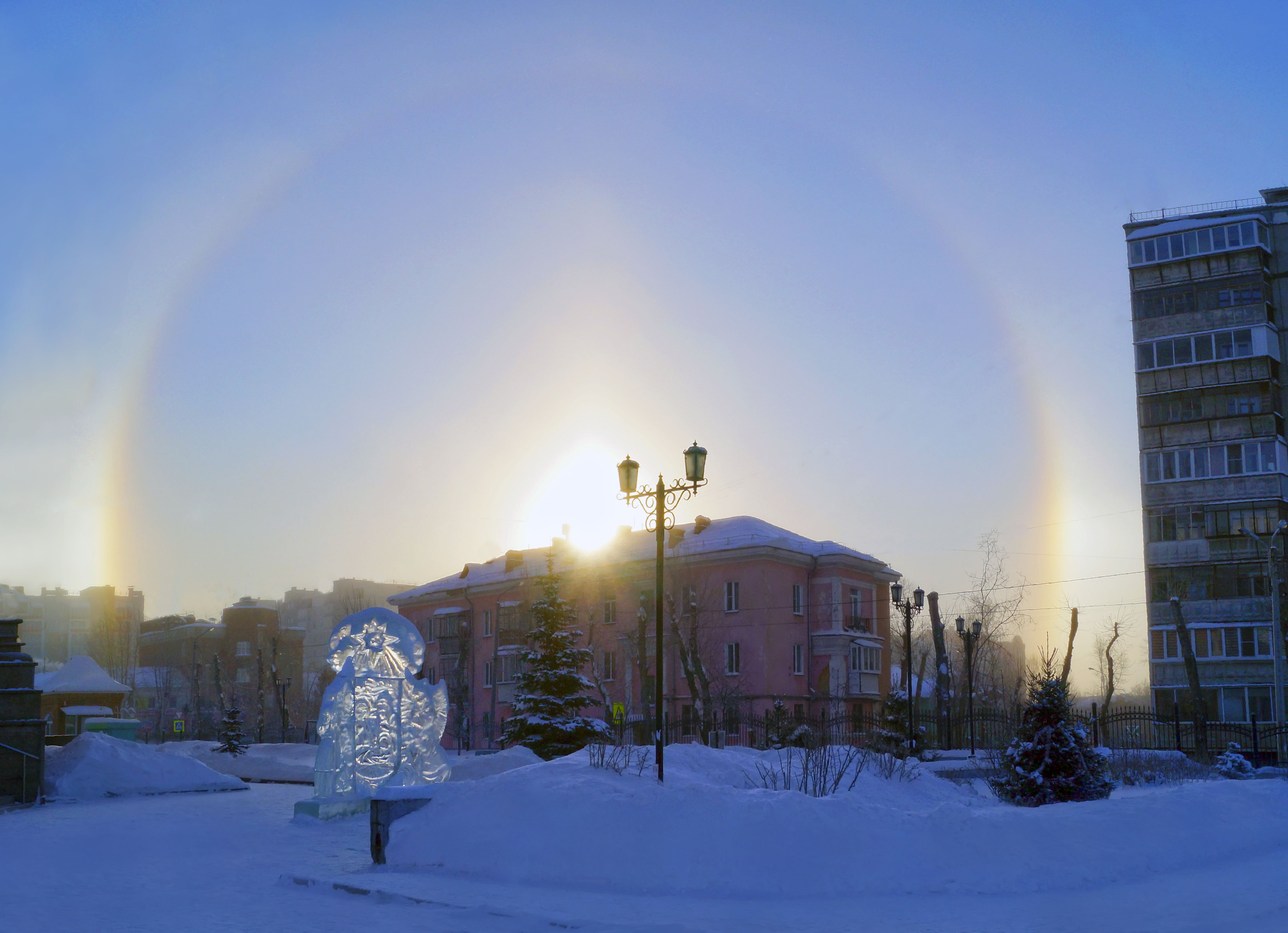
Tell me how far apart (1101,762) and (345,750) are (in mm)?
11708

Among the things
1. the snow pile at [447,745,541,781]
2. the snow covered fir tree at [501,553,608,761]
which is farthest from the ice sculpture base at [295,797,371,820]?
the snow covered fir tree at [501,553,608,761]

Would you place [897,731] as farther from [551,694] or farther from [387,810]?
[387,810]

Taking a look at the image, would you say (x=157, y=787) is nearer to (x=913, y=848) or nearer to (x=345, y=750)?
(x=345, y=750)

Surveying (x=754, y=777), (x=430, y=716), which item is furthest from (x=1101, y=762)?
(x=430, y=716)

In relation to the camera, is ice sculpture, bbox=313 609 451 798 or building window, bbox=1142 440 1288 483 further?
building window, bbox=1142 440 1288 483

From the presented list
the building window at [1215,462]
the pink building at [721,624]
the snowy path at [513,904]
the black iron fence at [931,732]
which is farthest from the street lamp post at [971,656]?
the snowy path at [513,904]

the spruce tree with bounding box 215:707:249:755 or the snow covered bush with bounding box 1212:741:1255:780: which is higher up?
the snow covered bush with bounding box 1212:741:1255:780

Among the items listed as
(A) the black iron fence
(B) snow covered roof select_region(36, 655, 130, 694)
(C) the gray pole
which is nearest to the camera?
(C) the gray pole

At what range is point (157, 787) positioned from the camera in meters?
24.9

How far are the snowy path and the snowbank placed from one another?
0.20m

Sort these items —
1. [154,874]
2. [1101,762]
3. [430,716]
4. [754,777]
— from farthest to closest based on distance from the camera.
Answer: [430,716] → [754,777] → [1101,762] → [154,874]

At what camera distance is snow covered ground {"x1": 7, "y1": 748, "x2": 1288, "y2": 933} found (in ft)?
32.8

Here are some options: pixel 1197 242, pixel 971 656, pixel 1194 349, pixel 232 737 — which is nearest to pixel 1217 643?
pixel 1194 349

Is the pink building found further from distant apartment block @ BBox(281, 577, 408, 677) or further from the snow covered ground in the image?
distant apartment block @ BBox(281, 577, 408, 677)
